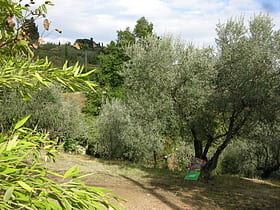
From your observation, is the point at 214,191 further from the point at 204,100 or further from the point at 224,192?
the point at 204,100

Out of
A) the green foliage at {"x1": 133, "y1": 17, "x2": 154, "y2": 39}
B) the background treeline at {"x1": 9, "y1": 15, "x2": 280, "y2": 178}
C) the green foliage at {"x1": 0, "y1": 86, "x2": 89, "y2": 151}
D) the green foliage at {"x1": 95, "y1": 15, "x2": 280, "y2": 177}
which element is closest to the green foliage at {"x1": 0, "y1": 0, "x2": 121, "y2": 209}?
the background treeline at {"x1": 9, "y1": 15, "x2": 280, "y2": 178}

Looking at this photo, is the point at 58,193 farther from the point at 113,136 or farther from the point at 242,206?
the point at 113,136

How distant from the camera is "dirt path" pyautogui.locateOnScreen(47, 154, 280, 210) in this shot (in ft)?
25.4

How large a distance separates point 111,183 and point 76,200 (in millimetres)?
8401

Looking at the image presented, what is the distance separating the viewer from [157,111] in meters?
11.0

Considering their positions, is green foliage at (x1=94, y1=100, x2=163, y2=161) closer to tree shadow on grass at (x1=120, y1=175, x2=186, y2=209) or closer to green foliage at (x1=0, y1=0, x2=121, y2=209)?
tree shadow on grass at (x1=120, y1=175, x2=186, y2=209)

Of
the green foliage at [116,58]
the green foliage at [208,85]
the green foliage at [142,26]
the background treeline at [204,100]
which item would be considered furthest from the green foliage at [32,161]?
the green foliage at [142,26]

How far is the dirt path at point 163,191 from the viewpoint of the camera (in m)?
7.75

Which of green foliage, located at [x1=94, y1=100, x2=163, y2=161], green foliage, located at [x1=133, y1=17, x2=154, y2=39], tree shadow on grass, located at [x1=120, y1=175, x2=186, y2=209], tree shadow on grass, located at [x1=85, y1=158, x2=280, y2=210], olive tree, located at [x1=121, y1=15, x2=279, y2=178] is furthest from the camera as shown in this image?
green foliage, located at [x1=133, y1=17, x2=154, y2=39]

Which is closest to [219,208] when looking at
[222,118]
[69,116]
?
[222,118]

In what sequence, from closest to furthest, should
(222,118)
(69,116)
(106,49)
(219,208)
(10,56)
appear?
(10,56)
(219,208)
(222,118)
(69,116)
(106,49)

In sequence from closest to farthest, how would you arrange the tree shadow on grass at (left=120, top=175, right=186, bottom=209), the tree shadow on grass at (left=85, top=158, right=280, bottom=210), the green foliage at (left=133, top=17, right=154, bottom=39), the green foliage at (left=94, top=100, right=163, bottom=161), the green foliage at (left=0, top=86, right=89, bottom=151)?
the tree shadow on grass at (left=120, top=175, right=186, bottom=209), the tree shadow on grass at (left=85, top=158, right=280, bottom=210), the green foliage at (left=0, top=86, right=89, bottom=151), the green foliage at (left=94, top=100, right=163, bottom=161), the green foliage at (left=133, top=17, right=154, bottom=39)

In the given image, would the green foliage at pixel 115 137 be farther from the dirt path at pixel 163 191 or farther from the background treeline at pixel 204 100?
the dirt path at pixel 163 191

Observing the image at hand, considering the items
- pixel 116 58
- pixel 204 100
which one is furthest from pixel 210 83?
pixel 116 58
